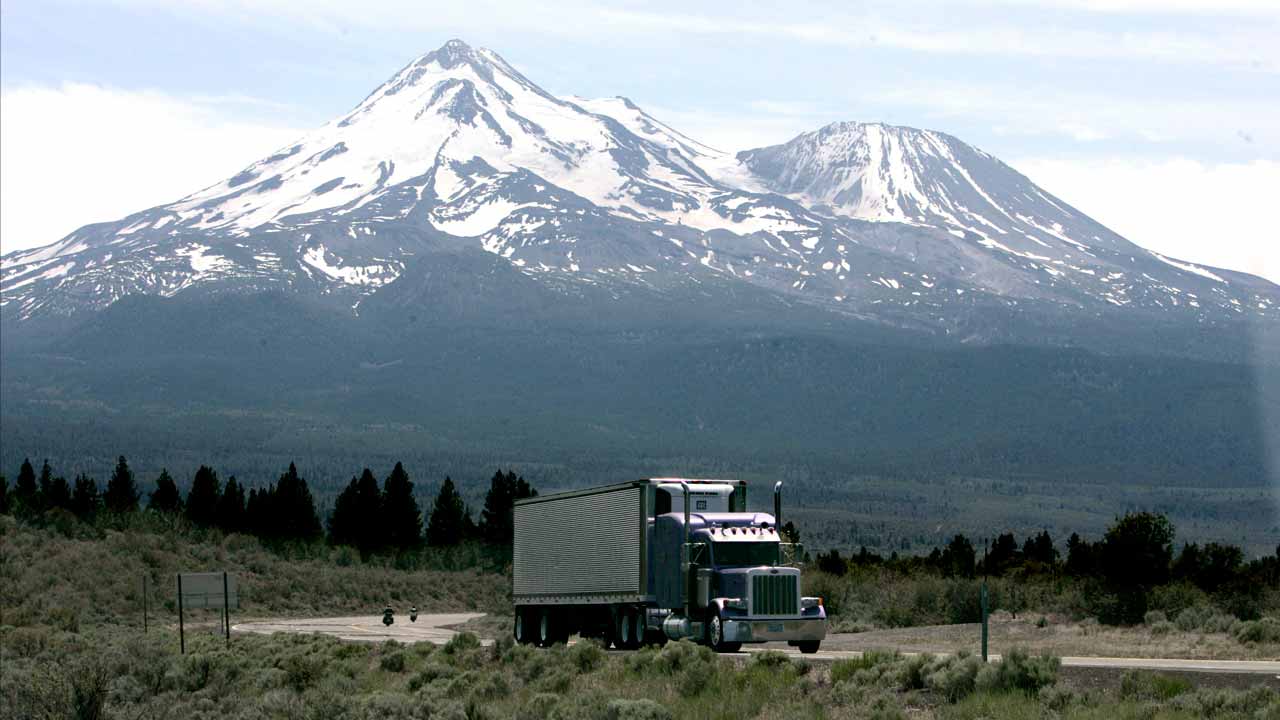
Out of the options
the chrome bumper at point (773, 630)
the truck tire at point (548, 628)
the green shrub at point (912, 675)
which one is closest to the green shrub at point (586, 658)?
the chrome bumper at point (773, 630)

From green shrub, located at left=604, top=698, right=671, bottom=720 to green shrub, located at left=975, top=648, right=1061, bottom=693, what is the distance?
5.55 meters

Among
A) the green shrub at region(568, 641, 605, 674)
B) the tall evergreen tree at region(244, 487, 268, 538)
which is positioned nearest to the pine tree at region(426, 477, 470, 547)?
the tall evergreen tree at region(244, 487, 268, 538)

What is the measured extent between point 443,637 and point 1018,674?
37.8m

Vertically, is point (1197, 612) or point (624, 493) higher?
point (624, 493)

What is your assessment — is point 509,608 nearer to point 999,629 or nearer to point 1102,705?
point 999,629

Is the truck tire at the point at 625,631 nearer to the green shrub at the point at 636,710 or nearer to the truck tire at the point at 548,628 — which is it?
the truck tire at the point at 548,628

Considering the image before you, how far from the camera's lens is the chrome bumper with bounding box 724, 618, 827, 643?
39344 mm

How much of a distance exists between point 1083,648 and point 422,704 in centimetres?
1577

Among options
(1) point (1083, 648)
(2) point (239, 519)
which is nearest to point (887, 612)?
(1) point (1083, 648)

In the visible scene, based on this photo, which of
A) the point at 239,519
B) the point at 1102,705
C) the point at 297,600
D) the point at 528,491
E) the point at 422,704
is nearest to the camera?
the point at 1102,705

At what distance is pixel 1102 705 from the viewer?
27.9m

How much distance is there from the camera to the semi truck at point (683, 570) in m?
39.8

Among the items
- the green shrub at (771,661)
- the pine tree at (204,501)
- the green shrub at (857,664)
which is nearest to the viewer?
the green shrub at (857,664)

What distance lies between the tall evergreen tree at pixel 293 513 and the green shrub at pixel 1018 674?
102753mm
